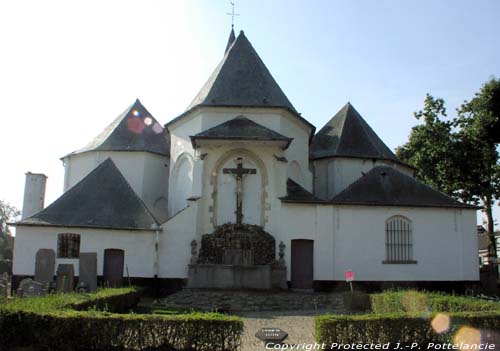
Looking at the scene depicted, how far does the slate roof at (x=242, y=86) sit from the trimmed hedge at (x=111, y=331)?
1712 centimetres

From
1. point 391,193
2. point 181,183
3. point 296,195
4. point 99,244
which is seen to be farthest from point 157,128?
point 391,193

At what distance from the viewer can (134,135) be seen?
31906 mm

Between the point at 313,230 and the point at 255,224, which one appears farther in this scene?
the point at 255,224

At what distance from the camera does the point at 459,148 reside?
34375mm

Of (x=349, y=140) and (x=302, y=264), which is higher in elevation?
(x=349, y=140)

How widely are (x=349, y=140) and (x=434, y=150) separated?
6510mm

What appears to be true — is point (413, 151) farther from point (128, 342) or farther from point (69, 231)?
point (128, 342)

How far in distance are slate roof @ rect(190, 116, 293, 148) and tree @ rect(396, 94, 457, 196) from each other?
14.4 metres

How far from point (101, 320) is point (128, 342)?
0.68 metres

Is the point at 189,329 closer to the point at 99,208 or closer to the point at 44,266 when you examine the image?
the point at 44,266

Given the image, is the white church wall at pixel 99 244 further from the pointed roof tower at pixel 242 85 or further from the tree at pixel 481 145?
the tree at pixel 481 145

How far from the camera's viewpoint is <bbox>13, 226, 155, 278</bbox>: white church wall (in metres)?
24.0

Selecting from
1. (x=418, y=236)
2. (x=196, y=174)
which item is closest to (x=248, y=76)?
(x=196, y=174)

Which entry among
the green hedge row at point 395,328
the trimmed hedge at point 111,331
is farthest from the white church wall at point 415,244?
the trimmed hedge at point 111,331
